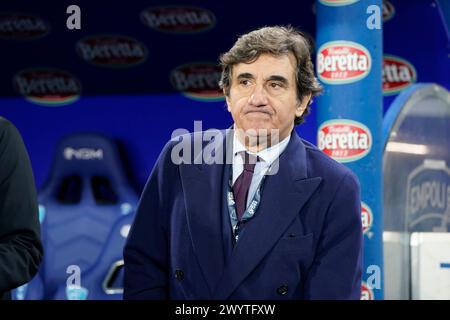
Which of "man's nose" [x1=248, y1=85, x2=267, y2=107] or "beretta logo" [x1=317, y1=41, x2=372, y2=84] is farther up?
"beretta logo" [x1=317, y1=41, x2=372, y2=84]

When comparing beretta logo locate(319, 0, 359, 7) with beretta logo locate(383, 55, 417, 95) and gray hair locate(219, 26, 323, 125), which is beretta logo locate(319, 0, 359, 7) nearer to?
gray hair locate(219, 26, 323, 125)

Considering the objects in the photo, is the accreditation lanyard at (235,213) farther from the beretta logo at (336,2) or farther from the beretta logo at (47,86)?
the beretta logo at (47,86)

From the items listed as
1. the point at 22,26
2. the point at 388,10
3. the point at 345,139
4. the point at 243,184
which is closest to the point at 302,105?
the point at 243,184

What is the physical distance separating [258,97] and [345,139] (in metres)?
1.79

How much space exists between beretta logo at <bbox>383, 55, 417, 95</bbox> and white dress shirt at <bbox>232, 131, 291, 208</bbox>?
393 cm

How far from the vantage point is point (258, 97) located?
1.95 metres

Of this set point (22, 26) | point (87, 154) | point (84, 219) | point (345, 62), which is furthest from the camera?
point (22, 26)

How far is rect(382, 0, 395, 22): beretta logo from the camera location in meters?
5.73

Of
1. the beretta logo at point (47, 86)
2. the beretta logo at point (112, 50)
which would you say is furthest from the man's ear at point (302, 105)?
the beretta logo at point (47, 86)

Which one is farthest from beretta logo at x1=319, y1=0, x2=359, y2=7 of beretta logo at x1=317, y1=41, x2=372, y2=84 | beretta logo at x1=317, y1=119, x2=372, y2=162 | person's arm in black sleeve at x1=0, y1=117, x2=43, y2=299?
person's arm in black sleeve at x1=0, y1=117, x2=43, y2=299

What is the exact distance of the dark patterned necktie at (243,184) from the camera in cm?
199

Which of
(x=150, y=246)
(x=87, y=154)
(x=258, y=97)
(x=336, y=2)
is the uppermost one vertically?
(x=336, y=2)

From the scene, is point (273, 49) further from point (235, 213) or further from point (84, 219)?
point (84, 219)
